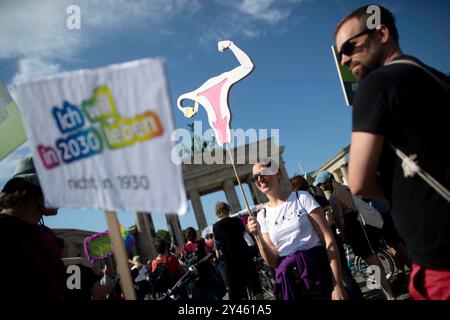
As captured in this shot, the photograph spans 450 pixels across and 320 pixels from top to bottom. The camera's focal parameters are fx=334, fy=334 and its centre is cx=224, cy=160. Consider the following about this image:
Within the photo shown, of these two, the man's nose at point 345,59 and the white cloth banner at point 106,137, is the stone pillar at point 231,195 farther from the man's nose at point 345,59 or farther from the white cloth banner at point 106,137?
the man's nose at point 345,59

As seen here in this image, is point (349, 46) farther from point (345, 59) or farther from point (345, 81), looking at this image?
point (345, 81)

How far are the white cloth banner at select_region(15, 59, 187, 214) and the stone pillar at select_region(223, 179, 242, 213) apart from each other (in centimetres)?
4360

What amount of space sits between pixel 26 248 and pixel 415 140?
2.24 meters

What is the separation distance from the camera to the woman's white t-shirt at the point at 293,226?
2984 millimetres

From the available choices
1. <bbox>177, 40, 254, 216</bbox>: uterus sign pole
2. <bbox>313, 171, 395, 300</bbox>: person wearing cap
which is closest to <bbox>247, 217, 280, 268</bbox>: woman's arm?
<bbox>177, 40, 254, 216</bbox>: uterus sign pole

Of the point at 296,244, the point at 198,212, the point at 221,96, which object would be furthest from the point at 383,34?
the point at 198,212

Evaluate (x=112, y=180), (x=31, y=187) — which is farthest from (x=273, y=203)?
(x=31, y=187)

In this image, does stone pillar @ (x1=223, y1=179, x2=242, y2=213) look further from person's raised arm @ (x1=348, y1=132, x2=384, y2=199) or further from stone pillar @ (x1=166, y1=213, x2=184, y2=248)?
person's raised arm @ (x1=348, y1=132, x2=384, y2=199)

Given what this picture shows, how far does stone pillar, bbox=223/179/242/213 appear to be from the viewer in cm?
4531

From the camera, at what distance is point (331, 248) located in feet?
9.41

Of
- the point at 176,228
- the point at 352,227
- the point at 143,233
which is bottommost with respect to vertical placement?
the point at 176,228

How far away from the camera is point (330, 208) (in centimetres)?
570
